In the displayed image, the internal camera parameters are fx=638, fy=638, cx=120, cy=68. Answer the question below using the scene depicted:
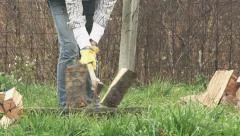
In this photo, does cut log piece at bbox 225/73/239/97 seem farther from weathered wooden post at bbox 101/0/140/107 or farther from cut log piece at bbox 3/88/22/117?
cut log piece at bbox 3/88/22/117

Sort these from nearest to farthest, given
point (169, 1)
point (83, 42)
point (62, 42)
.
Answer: point (83, 42), point (62, 42), point (169, 1)

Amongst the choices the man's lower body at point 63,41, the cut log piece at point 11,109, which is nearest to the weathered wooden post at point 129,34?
the man's lower body at point 63,41

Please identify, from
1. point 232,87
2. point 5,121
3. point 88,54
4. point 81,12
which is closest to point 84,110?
point 88,54

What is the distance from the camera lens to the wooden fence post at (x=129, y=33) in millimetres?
8141

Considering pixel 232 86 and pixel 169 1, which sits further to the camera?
pixel 169 1

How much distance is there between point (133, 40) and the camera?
27.0 ft

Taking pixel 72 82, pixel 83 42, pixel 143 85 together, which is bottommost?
pixel 143 85

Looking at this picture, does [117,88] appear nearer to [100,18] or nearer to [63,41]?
[100,18]

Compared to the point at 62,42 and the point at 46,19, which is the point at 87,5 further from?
the point at 46,19

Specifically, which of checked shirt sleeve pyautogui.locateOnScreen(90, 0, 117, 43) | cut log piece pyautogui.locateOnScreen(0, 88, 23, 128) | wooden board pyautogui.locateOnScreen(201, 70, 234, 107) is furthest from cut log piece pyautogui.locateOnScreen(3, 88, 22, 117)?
wooden board pyautogui.locateOnScreen(201, 70, 234, 107)

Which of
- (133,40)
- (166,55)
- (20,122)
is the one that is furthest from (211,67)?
(20,122)

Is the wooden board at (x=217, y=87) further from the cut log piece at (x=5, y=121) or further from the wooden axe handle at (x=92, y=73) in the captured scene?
the cut log piece at (x=5, y=121)

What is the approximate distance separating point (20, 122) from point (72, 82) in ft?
2.21

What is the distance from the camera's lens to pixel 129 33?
27.1ft
